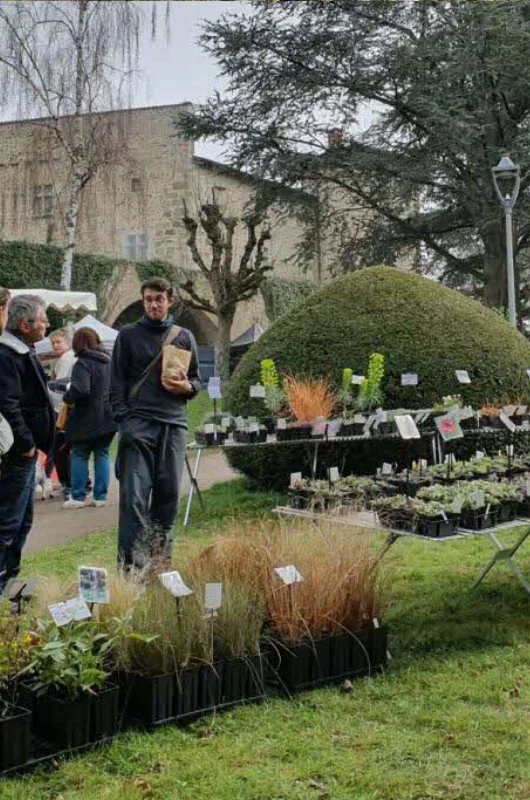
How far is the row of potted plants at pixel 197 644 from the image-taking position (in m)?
3.37

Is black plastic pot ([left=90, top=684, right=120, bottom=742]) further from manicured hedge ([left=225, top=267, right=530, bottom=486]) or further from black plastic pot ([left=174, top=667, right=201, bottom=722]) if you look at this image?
manicured hedge ([left=225, top=267, right=530, bottom=486])

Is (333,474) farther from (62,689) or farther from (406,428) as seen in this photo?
(62,689)

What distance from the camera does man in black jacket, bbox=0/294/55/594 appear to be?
525cm

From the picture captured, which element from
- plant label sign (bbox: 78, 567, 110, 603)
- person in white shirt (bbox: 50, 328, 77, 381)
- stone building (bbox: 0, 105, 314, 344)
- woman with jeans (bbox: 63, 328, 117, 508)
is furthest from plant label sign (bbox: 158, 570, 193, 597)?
stone building (bbox: 0, 105, 314, 344)

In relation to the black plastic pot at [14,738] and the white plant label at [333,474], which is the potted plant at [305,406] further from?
the black plastic pot at [14,738]

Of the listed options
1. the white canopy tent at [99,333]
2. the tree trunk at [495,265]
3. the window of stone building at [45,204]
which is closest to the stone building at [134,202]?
the window of stone building at [45,204]

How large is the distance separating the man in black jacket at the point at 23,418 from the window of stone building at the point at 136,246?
25470mm

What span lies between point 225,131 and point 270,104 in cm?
117

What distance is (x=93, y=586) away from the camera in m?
3.59

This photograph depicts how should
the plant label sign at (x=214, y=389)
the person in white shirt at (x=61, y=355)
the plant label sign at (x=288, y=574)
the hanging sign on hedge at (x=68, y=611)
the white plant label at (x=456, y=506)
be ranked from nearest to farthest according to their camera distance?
the hanging sign on hedge at (x=68, y=611) → the plant label sign at (x=288, y=574) → the white plant label at (x=456, y=506) → the plant label sign at (x=214, y=389) → the person in white shirt at (x=61, y=355)

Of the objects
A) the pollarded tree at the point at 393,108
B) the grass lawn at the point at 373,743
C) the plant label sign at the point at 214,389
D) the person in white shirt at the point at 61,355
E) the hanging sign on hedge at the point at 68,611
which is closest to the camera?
the grass lawn at the point at 373,743

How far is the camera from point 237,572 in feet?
13.8

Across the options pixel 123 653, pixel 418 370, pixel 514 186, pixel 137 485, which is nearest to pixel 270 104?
pixel 514 186

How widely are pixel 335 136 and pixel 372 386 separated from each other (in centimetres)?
1384
